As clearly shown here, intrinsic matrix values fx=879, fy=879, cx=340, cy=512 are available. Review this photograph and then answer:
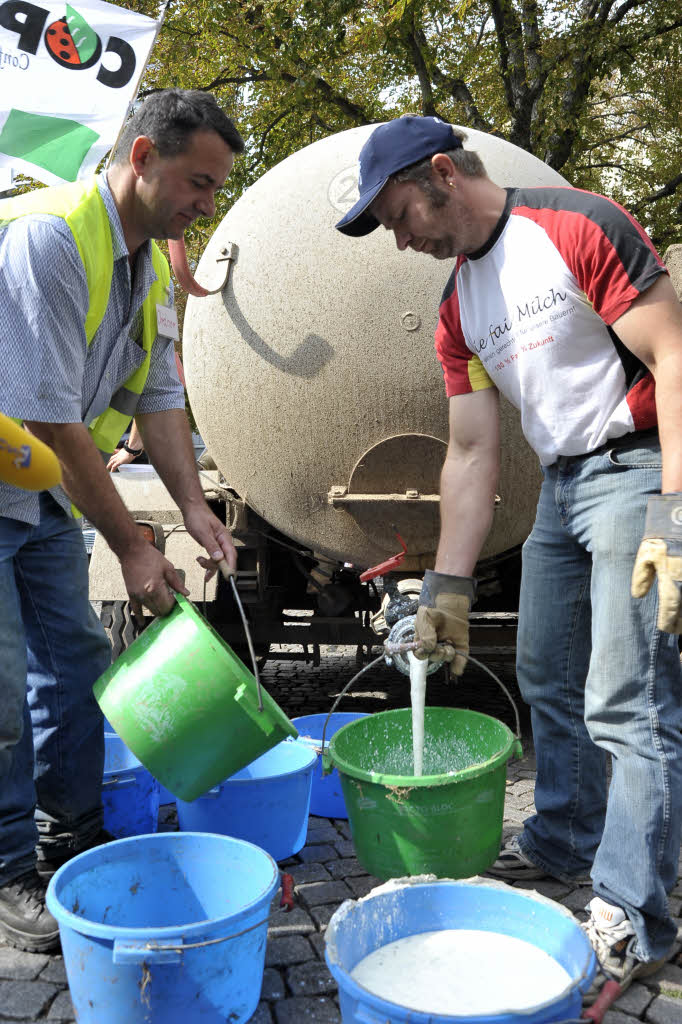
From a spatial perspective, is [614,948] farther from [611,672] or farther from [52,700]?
[52,700]

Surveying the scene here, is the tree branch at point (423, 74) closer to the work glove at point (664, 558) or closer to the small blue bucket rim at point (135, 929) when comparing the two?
the work glove at point (664, 558)

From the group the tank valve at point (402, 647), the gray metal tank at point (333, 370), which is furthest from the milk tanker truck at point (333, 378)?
the tank valve at point (402, 647)

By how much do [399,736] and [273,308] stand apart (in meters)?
1.54

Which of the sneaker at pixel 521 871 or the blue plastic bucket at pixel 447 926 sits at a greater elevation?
the blue plastic bucket at pixel 447 926

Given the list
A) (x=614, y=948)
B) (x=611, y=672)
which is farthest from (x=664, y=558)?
(x=614, y=948)

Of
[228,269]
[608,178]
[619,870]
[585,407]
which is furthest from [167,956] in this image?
[608,178]

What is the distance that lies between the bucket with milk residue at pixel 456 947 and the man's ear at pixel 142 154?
1.83m

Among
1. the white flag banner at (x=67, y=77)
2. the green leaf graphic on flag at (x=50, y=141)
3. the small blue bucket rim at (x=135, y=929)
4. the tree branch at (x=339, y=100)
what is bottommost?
the small blue bucket rim at (x=135, y=929)

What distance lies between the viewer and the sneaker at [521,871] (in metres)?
2.54

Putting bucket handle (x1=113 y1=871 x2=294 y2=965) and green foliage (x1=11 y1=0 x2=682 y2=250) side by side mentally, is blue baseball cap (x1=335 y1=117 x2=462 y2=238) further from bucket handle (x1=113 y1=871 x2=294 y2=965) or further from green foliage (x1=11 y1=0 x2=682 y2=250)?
green foliage (x1=11 y1=0 x2=682 y2=250)

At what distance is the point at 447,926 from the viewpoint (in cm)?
200

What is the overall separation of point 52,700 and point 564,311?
1738mm

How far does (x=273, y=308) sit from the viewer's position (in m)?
3.13

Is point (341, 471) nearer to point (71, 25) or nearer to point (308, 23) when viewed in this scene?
point (71, 25)
